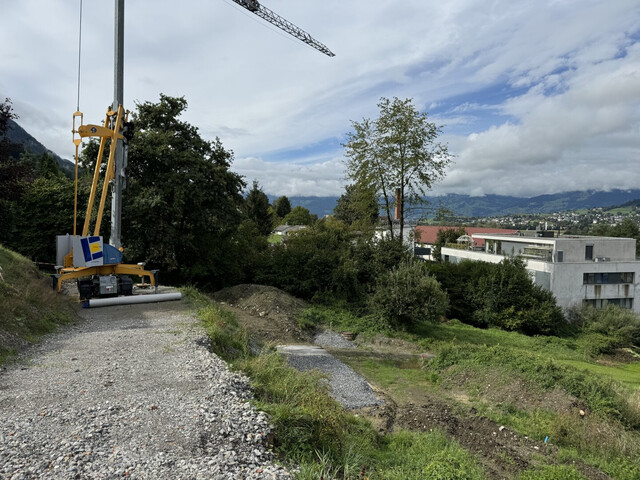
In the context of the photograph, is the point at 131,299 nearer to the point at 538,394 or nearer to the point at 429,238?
the point at 538,394

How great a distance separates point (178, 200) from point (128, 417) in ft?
51.0

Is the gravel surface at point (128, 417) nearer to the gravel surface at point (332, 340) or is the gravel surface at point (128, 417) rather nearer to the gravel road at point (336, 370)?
the gravel road at point (336, 370)

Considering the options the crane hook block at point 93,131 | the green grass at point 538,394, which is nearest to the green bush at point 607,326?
the green grass at point 538,394

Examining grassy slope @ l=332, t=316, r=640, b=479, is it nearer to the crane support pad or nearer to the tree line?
the tree line

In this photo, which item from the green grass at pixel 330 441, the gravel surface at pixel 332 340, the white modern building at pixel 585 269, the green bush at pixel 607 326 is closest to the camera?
the green grass at pixel 330 441

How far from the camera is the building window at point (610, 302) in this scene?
31.8m

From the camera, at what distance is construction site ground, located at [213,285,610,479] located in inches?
366

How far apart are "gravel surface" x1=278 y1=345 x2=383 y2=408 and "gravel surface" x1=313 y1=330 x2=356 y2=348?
60.2 inches

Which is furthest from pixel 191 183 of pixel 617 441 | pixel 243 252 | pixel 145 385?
pixel 617 441

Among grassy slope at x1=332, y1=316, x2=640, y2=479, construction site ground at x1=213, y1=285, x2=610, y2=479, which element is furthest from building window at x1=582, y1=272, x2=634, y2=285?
construction site ground at x1=213, y1=285, x2=610, y2=479

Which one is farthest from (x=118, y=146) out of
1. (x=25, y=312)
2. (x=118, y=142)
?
(x=25, y=312)

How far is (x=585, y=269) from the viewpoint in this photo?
103ft

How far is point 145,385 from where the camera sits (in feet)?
23.4

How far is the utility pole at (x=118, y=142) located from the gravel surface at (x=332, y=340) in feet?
31.5
